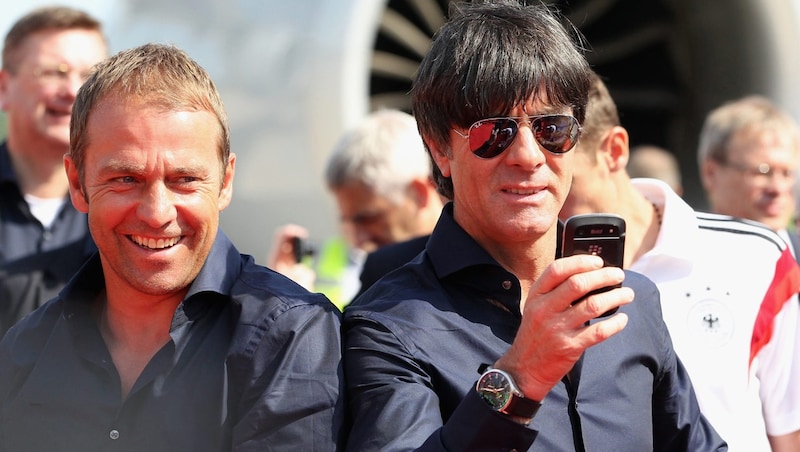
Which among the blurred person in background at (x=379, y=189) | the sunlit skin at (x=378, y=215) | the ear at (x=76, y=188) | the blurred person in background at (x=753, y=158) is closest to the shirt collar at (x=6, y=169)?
the blurred person in background at (x=379, y=189)

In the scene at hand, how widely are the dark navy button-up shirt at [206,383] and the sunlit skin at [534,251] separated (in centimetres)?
36

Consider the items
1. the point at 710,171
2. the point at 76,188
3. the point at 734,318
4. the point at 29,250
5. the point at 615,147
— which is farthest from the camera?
the point at 710,171

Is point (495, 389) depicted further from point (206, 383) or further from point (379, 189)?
point (379, 189)

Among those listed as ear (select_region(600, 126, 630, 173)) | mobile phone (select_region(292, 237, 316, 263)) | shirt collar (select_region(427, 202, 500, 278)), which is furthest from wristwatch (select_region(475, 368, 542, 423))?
mobile phone (select_region(292, 237, 316, 263))

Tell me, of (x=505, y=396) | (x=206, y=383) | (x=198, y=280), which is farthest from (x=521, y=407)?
(x=198, y=280)

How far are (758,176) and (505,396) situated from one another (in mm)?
3320

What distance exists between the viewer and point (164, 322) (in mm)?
2342

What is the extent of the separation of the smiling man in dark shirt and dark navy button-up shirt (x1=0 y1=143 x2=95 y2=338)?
115 cm

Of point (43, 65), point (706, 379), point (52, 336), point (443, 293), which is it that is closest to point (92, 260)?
point (52, 336)

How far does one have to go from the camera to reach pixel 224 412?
2148 millimetres

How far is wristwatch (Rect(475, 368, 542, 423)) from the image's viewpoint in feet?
6.34

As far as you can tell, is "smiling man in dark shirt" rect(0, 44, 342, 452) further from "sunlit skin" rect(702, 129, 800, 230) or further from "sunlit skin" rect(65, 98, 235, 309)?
"sunlit skin" rect(702, 129, 800, 230)

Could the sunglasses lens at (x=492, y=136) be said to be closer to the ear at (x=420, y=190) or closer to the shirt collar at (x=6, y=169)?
the ear at (x=420, y=190)

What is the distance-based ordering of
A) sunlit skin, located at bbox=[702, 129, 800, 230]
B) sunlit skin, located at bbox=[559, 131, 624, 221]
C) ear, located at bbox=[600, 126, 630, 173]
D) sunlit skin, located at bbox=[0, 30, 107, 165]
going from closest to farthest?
sunlit skin, located at bbox=[559, 131, 624, 221]
ear, located at bbox=[600, 126, 630, 173]
sunlit skin, located at bbox=[0, 30, 107, 165]
sunlit skin, located at bbox=[702, 129, 800, 230]
